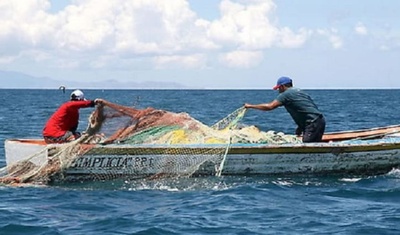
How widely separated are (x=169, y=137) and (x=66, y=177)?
1.96m

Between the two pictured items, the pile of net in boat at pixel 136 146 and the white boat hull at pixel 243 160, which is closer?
the pile of net in boat at pixel 136 146

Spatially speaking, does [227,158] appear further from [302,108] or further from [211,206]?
[211,206]

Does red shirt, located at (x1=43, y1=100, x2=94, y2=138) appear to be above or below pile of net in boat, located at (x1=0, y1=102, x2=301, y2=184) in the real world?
above

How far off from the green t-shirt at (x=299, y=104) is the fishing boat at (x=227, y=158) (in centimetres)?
68

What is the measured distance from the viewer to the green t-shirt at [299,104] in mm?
13008

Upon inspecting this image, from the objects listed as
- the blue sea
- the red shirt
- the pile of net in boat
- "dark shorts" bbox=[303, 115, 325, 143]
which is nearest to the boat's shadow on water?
the blue sea

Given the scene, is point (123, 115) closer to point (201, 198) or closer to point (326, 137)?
point (201, 198)

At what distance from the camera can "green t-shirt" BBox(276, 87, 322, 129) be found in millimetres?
13008

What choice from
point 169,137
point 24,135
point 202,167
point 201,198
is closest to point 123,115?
point 169,137

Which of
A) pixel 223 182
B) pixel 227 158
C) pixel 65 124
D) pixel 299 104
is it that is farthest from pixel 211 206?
pixel 65 124

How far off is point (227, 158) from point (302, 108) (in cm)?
167

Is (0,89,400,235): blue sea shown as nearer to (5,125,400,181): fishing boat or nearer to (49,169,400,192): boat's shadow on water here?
(49,169,400,192): boat's shadow on water

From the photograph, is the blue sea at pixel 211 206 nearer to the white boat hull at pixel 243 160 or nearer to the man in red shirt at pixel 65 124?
the white boat hull at pixel 243 160

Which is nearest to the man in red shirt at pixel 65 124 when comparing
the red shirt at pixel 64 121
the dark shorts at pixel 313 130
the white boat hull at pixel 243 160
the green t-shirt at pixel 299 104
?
the red shirt at pixel 64 121
